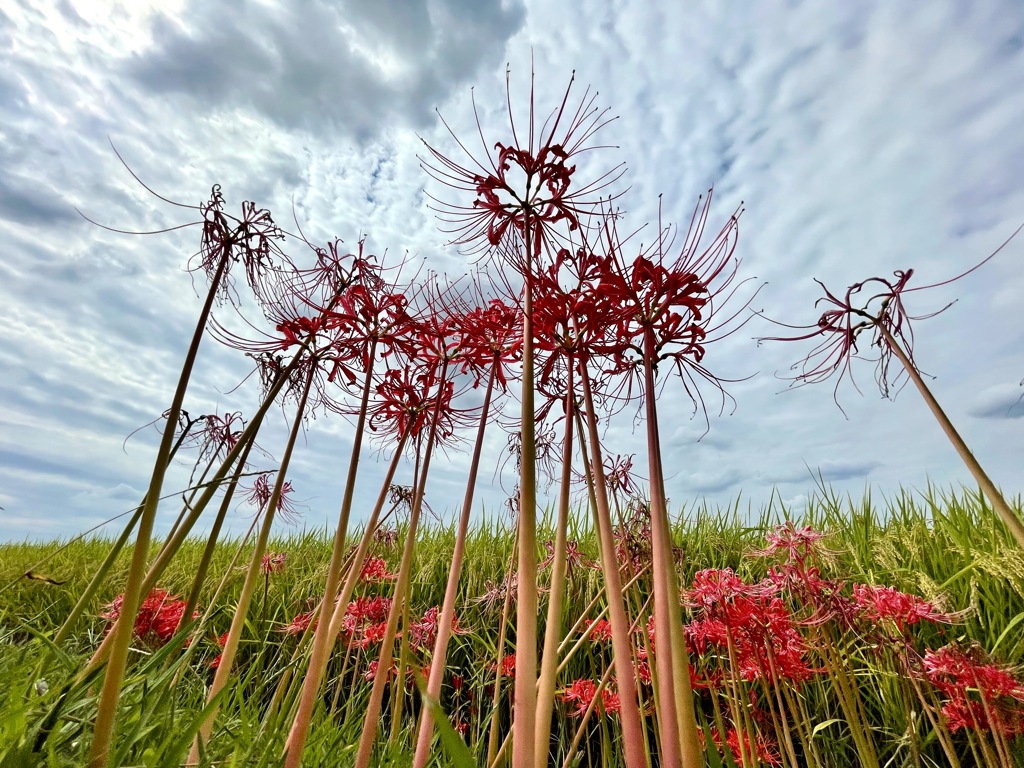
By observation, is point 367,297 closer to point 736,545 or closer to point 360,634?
point 360,634

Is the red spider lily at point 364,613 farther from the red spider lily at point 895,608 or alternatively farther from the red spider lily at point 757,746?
the red spider lily at point 895,608

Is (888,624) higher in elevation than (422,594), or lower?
lower

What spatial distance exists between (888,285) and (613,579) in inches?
58.5

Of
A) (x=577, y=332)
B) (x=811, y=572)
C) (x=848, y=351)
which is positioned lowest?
(x=811, y=572)

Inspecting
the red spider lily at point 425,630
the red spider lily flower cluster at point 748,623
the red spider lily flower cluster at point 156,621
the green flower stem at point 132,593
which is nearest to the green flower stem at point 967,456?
the red spider lily flower cluster at point 748,623

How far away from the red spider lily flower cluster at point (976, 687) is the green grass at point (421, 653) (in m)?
0.22

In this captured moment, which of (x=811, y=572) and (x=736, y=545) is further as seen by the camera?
(x=736, y=545)

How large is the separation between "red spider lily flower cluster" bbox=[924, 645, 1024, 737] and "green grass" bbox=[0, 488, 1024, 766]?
0.22 m

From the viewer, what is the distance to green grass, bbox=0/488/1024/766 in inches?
76.4

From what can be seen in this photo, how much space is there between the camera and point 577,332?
185cm

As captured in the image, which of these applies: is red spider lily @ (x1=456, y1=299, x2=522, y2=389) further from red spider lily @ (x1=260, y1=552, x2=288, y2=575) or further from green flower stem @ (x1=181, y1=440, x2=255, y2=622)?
red spider lily @ (x1=260, y1=552, x2=288, y2=575)

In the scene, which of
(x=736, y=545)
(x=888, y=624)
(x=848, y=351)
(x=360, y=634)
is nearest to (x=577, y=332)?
(x=848, y=351)

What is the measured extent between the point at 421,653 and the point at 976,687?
12.1 feet

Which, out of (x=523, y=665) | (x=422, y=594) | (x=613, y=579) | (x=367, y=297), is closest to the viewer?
(x=523, y=665)
